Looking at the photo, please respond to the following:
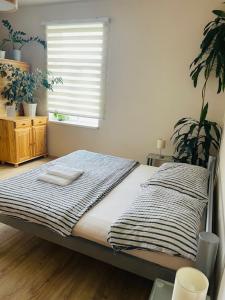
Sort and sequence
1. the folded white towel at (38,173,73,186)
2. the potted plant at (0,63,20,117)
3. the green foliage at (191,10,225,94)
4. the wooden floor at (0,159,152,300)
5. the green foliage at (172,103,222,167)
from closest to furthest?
the wooden floor at (0,159,152,300)
the folded white towel at (38,173,73,186)
the green foliage at (191,10,225,94)
the green foliage at (172,103,222,167)
the potted plant at (0,63,20,117)

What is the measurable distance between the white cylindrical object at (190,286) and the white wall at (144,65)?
2.51 m

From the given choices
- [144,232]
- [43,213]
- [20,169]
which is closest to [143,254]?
[144,232]

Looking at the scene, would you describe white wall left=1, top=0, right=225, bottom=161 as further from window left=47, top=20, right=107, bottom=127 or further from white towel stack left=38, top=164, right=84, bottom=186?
white towel stack left=38, top=164, right=84, bottom=186

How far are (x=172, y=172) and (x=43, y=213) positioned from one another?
1.10 metres

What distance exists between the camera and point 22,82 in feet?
12.1

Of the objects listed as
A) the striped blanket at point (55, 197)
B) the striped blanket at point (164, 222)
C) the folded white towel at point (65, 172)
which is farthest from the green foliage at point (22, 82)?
the striped blanket at point (164, 222)

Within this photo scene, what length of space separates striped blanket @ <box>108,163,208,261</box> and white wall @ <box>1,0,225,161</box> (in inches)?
68.6

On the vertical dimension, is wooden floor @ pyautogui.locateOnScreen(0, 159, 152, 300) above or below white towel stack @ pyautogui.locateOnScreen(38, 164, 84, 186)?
below

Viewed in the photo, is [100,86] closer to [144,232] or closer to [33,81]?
[33,81]

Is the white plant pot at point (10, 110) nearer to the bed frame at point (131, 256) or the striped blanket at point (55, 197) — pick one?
the striped blanket at point (55, 197)

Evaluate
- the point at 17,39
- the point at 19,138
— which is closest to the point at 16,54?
the point at 17,39

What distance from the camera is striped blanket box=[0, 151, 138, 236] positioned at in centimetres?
154

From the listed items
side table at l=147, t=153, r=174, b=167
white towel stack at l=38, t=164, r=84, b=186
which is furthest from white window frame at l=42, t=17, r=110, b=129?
white towel stack at l=38, t=164, r=84, b=186

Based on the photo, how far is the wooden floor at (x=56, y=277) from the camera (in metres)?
1.48
